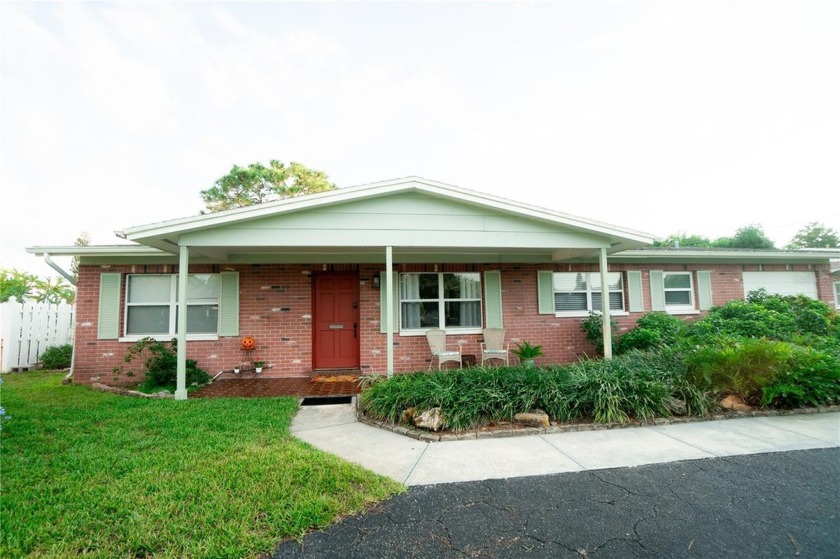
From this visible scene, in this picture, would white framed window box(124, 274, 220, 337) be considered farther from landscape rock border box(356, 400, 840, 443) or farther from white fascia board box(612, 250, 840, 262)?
white fascia board box(612, 250, 840, 262)

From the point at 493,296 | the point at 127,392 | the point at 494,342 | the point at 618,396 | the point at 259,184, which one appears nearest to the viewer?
the point at 618,396

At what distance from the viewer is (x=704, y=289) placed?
10008 millimetres

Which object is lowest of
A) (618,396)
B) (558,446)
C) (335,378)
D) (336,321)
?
(558,446)

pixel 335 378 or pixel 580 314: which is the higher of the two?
pixel 580 314

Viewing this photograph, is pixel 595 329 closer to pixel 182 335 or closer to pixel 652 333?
pixel 652 333

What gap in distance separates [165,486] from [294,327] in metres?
5.51

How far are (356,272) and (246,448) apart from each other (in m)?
5.27

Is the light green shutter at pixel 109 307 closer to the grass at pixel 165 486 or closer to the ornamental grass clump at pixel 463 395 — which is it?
the grass at pixel 165 486

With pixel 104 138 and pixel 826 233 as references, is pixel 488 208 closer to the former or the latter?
pixel 104 138

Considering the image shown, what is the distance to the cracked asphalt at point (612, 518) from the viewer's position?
89.3 inches

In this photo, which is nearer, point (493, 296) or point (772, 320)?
point (772, 320)

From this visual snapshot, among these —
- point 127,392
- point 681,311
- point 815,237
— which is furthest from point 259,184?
point 815,237

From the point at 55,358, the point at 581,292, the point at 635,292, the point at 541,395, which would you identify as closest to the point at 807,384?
the point at 541,395

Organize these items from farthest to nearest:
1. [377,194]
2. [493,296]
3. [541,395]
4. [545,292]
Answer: [545,292] < [493,296] < [377,194] < [541,395]
